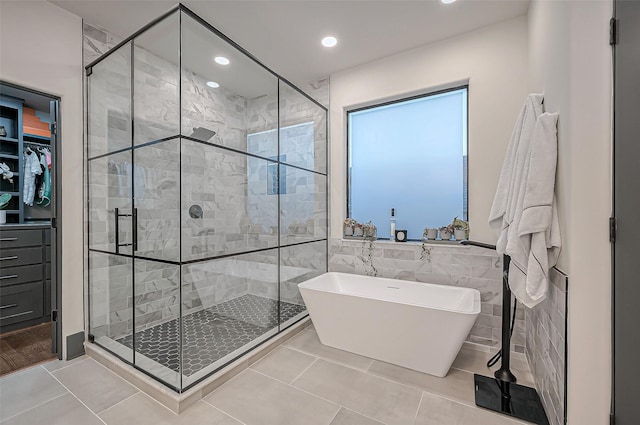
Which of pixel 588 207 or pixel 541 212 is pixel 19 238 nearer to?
pixel 541 212

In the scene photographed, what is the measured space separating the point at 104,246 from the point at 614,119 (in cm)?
333

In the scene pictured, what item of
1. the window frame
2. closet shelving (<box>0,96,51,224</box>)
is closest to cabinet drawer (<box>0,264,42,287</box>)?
closet shelving (<box>0,96,51,224</box>)

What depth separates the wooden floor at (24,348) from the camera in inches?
87.0

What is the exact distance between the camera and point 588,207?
134cm

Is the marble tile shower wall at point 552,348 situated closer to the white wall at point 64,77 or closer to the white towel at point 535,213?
the white towel at point 535,213

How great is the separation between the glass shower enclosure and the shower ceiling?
0.34m

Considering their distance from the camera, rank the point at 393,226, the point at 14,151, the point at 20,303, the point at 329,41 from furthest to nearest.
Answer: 1. the point at 14,151
2. the point at 393,226
3. the point at 20,303
4. the point at 329,41

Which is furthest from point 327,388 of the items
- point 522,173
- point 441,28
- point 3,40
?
point 3,40

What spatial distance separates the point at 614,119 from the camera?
1247mm

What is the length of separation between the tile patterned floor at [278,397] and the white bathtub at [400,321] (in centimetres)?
12

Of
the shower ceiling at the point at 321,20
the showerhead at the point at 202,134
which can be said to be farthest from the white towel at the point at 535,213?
the showerhead at the point at 202,134

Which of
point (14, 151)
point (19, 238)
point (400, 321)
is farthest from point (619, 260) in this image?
point (14, 151)

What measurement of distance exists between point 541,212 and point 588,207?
250mm

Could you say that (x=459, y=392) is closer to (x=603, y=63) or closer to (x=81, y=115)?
(x=603, y=63)
